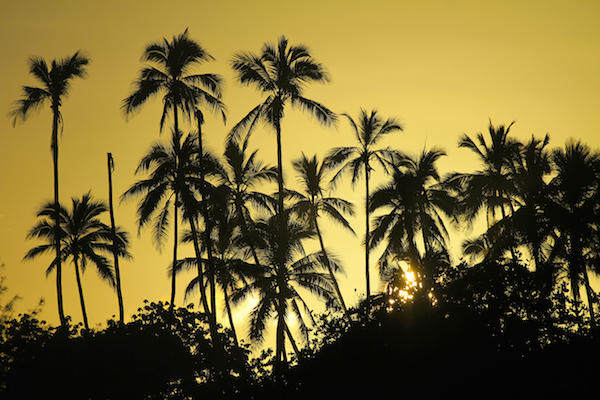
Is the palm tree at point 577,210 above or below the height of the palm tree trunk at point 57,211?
below

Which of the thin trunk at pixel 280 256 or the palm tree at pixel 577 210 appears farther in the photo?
the thin trunk at pixel 280 256

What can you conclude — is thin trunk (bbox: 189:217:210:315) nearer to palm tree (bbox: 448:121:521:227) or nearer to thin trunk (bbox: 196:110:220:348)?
thin trunk (bbox: 196:110:220:348)

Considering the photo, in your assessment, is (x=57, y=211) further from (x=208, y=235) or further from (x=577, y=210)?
(x=577, y=210)

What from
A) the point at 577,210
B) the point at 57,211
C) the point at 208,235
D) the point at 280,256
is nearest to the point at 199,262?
the point at 208,235

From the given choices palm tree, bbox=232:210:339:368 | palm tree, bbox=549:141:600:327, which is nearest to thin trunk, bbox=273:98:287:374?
palm tree, bbox=232:210:339:368

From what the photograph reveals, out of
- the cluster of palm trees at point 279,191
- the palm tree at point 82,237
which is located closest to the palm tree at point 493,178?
the cluster of palm trees at point 279,191

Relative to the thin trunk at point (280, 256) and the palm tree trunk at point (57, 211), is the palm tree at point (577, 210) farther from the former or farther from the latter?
the palm tree trunk at point (57, 211)

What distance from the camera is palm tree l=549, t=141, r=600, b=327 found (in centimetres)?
2486

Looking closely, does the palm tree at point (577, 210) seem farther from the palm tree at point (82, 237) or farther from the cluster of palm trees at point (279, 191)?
the palm tree at point (82, 237)

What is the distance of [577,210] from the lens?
25.5m

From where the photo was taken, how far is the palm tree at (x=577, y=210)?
2486 centimetres

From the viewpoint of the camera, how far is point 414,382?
17.9 metres

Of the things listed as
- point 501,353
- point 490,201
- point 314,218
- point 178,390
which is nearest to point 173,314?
point 178,390

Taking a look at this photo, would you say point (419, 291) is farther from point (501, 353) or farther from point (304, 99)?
point (304, 99)
